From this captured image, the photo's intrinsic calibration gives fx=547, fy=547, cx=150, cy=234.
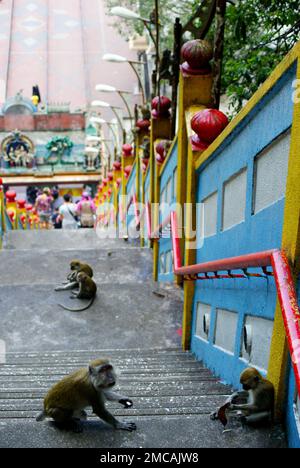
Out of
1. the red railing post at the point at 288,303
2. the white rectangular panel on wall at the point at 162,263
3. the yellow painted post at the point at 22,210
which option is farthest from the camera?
the yellow painted post at the point at 22,210

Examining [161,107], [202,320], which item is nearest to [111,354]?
[202,320]

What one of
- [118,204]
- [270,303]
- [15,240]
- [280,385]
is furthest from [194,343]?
[118,204]

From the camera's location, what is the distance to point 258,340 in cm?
311

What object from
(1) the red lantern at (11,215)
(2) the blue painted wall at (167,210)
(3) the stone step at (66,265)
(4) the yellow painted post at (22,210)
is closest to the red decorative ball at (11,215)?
(1) the red lantern at (11,215)

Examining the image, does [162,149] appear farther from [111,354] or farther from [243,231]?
[243,231]

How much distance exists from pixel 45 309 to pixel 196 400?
12.9ft

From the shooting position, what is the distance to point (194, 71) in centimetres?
574

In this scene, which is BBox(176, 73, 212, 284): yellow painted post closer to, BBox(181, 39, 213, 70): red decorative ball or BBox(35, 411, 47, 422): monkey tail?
BBox(181, 39, 213, 70): red decorative ball

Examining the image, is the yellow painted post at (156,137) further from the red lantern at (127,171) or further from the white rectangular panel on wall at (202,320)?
the red lantern at (127,171)

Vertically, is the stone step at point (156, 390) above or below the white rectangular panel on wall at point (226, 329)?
below

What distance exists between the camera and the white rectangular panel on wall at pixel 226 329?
12.5 ft

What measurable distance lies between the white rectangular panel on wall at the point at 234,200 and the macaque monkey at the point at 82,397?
1.60 meters

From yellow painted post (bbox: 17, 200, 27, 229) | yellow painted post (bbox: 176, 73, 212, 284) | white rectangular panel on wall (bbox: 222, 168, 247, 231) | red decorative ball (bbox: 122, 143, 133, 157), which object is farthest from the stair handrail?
yellow painted post (bbox: 17, 200, 27, 229)

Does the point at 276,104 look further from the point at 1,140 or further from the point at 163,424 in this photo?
the point at 1,140
